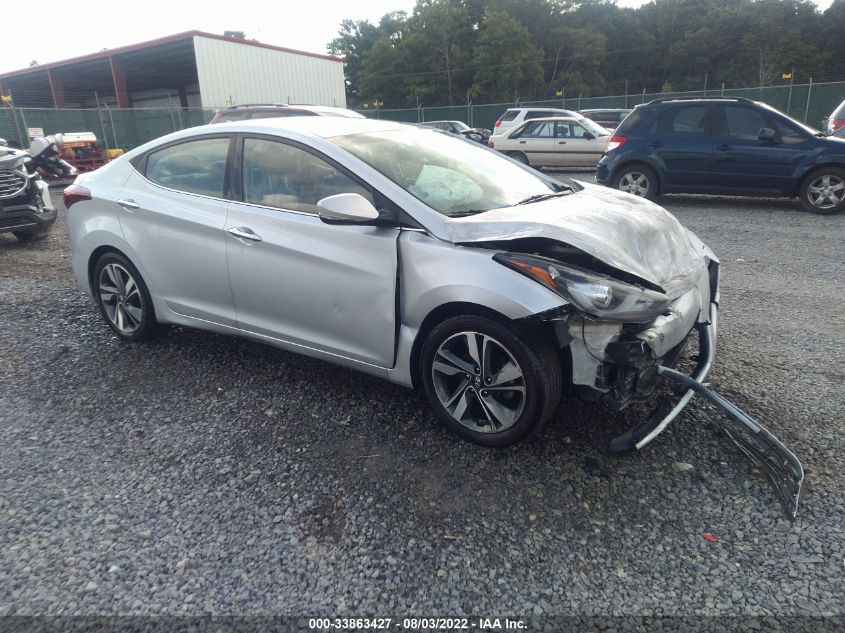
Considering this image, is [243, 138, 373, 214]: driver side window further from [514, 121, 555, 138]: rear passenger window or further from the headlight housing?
[514, 121, 555, 138]: rear passenger window

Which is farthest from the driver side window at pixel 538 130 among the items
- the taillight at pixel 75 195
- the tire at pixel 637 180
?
the taillight at pixel 75 195

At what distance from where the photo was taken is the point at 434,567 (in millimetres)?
2273

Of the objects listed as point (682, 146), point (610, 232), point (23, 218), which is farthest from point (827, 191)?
point (23, 218)

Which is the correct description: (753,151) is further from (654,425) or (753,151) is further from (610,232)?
(654,425)

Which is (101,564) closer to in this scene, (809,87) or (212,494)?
(212,494)

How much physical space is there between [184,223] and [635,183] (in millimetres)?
8276

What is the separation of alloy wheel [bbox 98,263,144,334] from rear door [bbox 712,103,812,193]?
860 cm

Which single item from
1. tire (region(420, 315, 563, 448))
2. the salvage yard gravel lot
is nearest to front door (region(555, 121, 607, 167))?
the salvage yard gravel lot

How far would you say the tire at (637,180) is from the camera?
10.0 metres

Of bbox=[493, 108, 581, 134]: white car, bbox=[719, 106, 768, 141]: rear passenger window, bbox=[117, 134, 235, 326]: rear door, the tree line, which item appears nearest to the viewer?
bbox=[117, 134, 235, 326]: rear door

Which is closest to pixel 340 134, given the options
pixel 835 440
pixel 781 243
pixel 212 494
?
pixel 212 494

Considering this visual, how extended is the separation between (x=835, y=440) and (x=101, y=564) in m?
3.29

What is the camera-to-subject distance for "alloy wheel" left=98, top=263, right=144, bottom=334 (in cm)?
433

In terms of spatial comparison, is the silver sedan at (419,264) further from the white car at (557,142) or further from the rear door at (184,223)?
the white car at (557,142)
